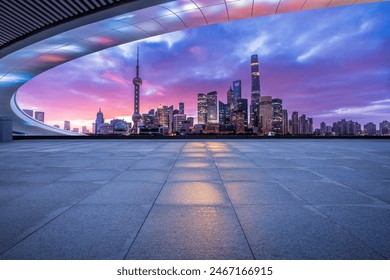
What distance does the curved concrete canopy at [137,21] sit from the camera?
629 inches

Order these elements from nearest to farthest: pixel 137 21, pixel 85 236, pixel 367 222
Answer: pixel 85 236 → pixel 367 222 → pixel 137 21

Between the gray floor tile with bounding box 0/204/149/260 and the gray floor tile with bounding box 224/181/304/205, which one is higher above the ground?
the gray floor tile with bounding box 224/181/304/205

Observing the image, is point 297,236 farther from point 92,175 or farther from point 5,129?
point 5,129

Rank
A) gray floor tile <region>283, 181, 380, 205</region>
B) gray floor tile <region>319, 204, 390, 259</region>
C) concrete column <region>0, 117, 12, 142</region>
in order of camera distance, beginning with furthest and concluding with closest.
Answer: concrete column <region>0, 117, 12, 142</region>, gray floor tile <region>283, 181, 380, 205</region>, gray floor tile <region>319, 204, 390, 259</region>

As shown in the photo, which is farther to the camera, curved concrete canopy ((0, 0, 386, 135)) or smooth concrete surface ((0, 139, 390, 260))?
curved concrete canopy ((0, 0, 386, 135))

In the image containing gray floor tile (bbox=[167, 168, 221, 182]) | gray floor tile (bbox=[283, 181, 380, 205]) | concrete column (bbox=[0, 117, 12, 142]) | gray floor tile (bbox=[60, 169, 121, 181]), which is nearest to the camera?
gray floor tile (bbox=[283, 181, 380, 205])

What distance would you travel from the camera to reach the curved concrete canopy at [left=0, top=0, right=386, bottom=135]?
1598 cm

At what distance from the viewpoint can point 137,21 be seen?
708 inches

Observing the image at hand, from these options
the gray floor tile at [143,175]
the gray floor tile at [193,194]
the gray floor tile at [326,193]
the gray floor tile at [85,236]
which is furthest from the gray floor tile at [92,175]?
the gray floor tile at [326,193]

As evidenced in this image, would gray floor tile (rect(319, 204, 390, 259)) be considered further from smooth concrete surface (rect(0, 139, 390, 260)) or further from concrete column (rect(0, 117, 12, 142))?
concrete column (rect(0, 117, 12, 142))

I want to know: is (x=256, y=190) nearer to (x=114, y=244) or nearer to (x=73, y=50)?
(x=114, y=244)

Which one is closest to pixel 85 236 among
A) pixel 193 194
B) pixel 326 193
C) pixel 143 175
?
pixel 193 194

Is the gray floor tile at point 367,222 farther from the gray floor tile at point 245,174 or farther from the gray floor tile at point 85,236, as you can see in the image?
the gray floor tile at point 85,236

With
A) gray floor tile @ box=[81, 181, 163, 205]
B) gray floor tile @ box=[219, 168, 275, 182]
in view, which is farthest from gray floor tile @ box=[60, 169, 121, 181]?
gray floor tile @ box=[219, 168, 275, 182]
